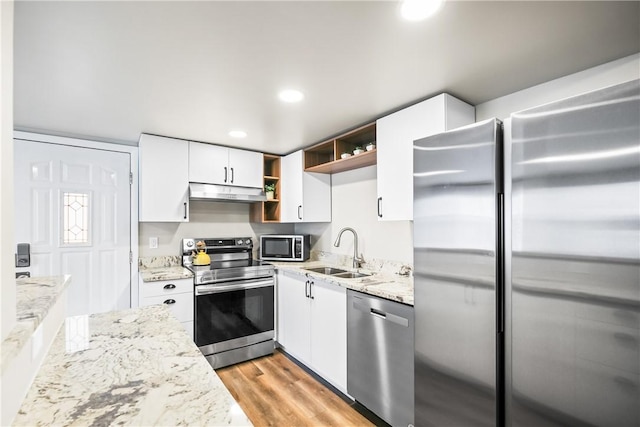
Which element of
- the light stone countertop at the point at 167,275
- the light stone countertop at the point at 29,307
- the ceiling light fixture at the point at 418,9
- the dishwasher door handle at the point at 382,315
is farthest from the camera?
the light stone countertop at the point at 167,275

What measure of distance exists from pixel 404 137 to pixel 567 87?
0.90 meters

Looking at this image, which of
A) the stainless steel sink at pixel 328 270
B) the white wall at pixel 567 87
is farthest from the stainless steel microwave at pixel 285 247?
the white wall at pixel 567 87

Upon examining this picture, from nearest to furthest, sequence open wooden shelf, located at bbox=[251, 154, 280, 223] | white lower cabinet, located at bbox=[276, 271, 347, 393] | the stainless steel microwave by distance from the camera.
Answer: white lower cabinet, located at bbox=[276, 271, 347, 393] → the stainless steel microwave → open wooden shelf, located at bbox=[251, 154, 280, 223]

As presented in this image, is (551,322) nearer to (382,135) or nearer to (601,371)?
(601,371)

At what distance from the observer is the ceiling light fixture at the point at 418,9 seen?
1121 mm

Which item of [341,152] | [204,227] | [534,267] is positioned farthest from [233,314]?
[534,267]

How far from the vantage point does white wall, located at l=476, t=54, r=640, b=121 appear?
151cm

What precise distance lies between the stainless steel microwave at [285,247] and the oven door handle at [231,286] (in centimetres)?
41

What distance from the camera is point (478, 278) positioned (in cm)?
136

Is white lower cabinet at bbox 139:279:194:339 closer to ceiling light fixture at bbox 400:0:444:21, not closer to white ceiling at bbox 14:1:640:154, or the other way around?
white ceiling at bbox 14:1:640:154

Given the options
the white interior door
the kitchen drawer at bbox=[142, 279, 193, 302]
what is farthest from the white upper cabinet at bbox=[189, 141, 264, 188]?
the kitchen drawer at bbox=[142, 279, 193, 302]

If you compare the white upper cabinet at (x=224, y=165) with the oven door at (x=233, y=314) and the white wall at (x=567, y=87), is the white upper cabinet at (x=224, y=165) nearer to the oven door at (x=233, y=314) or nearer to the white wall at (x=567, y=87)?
the oven door at (x=233, y=314)

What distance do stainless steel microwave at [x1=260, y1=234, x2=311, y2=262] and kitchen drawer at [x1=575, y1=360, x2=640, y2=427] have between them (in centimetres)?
255

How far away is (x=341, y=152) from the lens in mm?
2848
